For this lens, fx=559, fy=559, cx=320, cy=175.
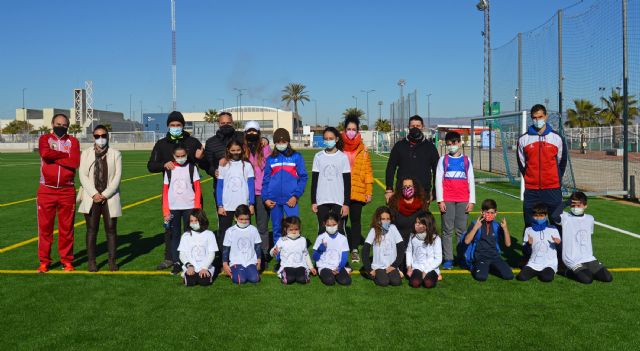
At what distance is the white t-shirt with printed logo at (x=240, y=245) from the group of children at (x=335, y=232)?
1cm

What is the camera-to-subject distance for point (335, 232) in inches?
256

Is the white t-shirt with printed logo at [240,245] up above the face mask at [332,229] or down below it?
below

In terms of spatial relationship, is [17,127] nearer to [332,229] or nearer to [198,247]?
[198,247]

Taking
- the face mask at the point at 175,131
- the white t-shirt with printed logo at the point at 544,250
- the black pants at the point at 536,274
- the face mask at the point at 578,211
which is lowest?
the black pants at the point at 536,274

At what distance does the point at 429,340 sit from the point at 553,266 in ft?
8.80

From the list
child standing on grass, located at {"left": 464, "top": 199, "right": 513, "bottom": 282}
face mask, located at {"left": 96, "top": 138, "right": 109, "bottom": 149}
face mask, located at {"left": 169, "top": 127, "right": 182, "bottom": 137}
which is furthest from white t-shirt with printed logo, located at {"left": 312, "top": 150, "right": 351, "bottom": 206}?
face mask, located at {"left": 96, "top": 138, "right": 109, "bottom": 149}

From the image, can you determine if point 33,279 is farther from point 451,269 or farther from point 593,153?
point 593,153

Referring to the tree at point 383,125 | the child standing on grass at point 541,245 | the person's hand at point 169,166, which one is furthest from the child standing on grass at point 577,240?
the tree at point 383,125

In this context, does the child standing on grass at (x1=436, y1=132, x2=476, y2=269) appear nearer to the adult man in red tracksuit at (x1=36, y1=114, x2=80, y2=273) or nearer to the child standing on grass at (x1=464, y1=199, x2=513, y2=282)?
the child standing on grass at (x1=464, y1=199, x2=513, y2=282)

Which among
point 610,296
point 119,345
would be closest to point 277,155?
point 119,345

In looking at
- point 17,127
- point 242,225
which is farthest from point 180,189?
point 17,127

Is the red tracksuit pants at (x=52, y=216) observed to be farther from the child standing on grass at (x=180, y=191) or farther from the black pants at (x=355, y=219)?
the black pants at (x=355, y=219)

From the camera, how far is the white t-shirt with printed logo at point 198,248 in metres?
6.37

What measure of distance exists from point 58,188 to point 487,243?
17.1 ft
